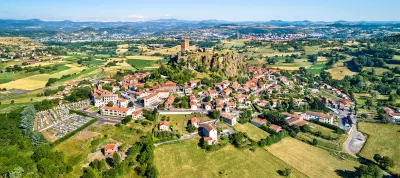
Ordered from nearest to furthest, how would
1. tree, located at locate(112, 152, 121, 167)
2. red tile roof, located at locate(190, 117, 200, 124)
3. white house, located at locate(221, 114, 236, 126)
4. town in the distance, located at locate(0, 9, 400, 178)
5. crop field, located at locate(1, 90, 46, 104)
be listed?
tree, located at locate(112, 152, 121, 167)
town in the distance, located at locate(0, 9, 400, 178)
red tile roof, located at locate(190, 117, 200, 124)
white house, located at locate(221, 114, 236, 126)
crop field, located at locate(1, 90, 46, 104)

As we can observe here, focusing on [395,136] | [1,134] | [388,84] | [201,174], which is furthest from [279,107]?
[1,134]

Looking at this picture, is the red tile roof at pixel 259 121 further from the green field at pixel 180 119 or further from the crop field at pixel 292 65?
the crop field at pixel 292 65

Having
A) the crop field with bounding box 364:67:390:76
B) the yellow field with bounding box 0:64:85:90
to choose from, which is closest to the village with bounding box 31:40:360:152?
the yellow field with bounding box 0:64:85:90

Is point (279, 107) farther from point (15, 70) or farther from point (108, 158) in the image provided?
point (15, 70)

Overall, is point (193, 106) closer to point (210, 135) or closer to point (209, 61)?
point (210, 135)

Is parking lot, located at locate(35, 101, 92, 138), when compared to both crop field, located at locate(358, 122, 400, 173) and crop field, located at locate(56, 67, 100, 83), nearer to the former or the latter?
crop field, located at locate(56, 67, 100, 83)

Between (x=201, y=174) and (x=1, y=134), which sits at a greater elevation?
(x=1, y=134)
